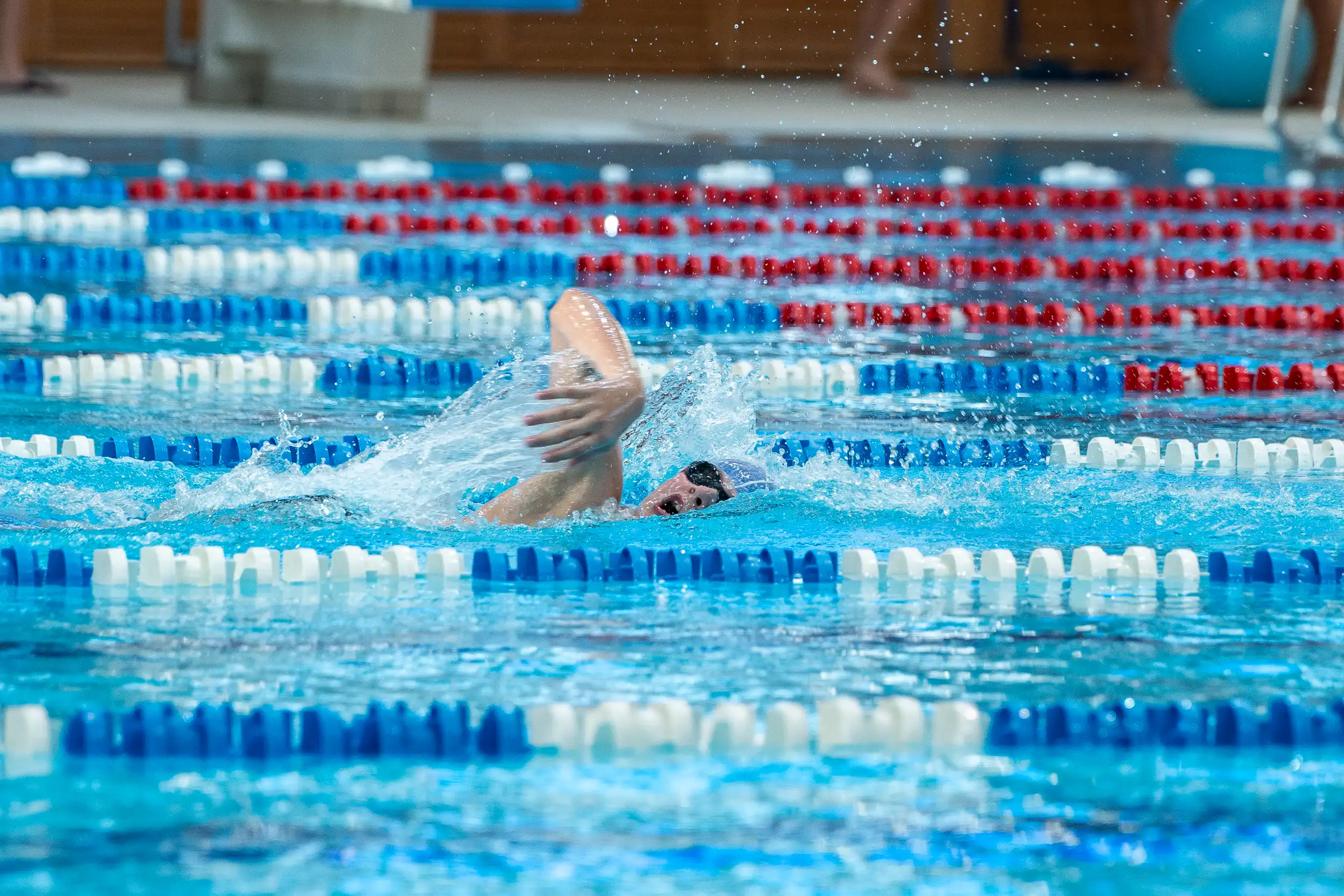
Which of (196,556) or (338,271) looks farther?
(338,271)

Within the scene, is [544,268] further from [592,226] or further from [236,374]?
[236,374]

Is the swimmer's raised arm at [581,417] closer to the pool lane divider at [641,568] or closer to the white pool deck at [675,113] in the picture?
the pool lane divider at [641,568]

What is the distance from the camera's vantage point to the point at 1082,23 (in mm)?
15875

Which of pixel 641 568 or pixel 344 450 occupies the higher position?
pixel 344 450

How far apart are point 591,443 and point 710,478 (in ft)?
1.35

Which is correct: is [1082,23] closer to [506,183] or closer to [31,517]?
[506,183]

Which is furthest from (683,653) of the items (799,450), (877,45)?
(877,45)

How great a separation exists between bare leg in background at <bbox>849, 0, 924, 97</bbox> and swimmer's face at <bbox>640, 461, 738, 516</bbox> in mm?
8866

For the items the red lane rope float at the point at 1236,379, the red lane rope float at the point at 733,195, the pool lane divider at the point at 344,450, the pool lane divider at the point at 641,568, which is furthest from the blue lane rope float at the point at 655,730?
the red lane rope float at the point at 733,195

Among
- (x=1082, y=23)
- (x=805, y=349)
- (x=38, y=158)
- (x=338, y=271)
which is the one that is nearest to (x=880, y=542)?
(x=805, y=349)

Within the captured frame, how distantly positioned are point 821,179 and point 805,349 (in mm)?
3778

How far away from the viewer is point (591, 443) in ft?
11.5

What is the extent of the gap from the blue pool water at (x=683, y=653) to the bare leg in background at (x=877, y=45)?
7.45 meters

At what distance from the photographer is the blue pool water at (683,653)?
7.70ft
